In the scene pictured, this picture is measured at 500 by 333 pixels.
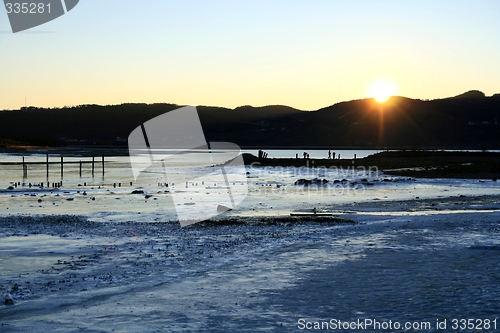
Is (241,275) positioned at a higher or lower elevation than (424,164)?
lower

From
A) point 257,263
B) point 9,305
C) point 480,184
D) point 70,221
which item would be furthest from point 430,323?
point 480,184

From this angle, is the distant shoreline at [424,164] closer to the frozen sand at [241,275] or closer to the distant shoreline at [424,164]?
the distant shoreline at [424,164]

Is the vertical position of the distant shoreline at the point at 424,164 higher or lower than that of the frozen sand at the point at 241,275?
higher

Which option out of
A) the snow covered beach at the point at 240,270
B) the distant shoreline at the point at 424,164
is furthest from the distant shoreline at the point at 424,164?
the snow covered beach at the point at 240,270

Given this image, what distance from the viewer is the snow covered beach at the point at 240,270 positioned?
9.02 meters

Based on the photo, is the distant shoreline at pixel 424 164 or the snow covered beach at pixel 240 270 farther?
the distant shoreline at pixel 424 164

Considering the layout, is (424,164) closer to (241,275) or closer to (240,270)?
(240,270)

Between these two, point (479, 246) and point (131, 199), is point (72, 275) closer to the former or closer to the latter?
point (479, 246)

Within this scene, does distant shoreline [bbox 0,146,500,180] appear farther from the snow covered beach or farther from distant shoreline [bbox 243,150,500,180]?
the snow covered beach

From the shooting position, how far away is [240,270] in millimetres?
12258

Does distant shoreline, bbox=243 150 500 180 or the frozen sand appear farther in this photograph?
distant shoreline, bbox=243 150 500 180

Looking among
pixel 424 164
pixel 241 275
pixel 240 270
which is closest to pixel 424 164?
pixel 424 164

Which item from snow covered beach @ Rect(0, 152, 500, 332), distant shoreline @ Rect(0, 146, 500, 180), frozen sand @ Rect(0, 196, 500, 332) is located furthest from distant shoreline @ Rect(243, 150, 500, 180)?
frozen sand @ Rect(0, 196, 500, 332)

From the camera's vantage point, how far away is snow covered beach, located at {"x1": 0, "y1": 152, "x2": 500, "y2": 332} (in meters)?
9.02
